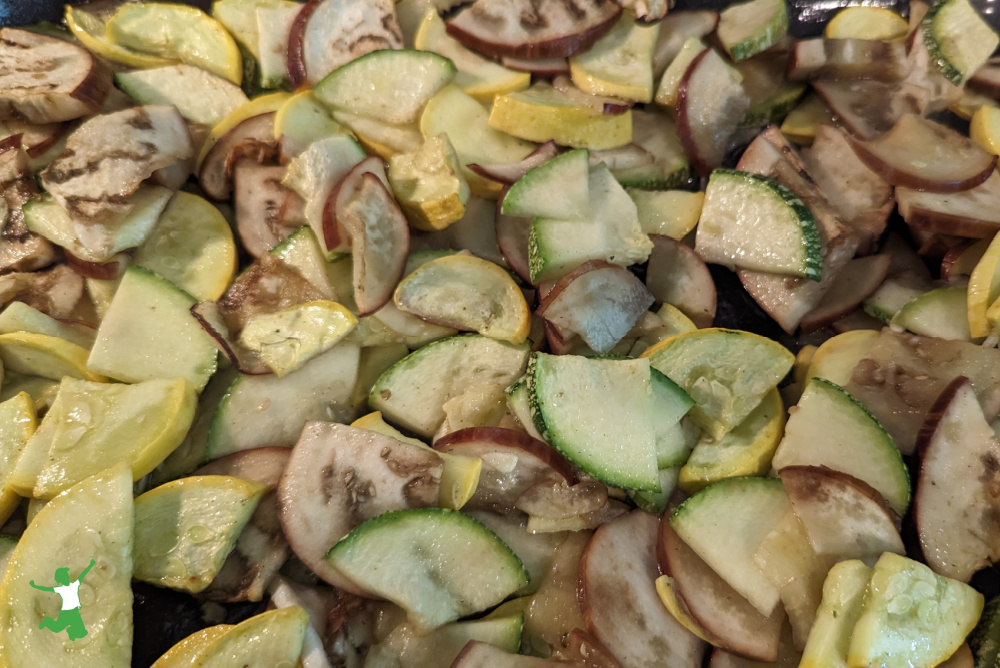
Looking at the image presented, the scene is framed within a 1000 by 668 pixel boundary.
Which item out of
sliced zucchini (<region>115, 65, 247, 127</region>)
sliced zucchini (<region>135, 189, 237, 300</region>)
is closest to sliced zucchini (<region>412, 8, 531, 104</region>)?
sliced zucchini (<region>115, 65, 247, 127</region>)

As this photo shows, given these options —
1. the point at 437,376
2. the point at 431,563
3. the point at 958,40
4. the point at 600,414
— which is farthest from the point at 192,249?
the point at 958,40

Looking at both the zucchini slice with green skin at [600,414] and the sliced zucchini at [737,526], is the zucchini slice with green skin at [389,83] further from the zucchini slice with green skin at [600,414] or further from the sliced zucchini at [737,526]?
the sliced zucchini at [737,526]

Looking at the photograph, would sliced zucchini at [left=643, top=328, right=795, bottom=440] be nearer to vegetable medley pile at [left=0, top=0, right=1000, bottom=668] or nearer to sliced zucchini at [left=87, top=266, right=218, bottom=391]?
vegetable medley pile at [left=0, top=0, right=1000, bottom=668]

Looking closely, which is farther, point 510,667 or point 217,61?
point 217,61

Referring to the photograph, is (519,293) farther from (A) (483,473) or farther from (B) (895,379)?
(B) (895,379)

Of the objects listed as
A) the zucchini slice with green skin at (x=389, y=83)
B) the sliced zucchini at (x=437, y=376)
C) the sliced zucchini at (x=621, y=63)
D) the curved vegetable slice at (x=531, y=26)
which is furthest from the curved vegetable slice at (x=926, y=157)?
the zucchini slice with green skin at (x=389, y=83)

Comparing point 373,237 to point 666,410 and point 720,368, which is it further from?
point 720,368

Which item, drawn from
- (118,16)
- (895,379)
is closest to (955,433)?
(895,379)
